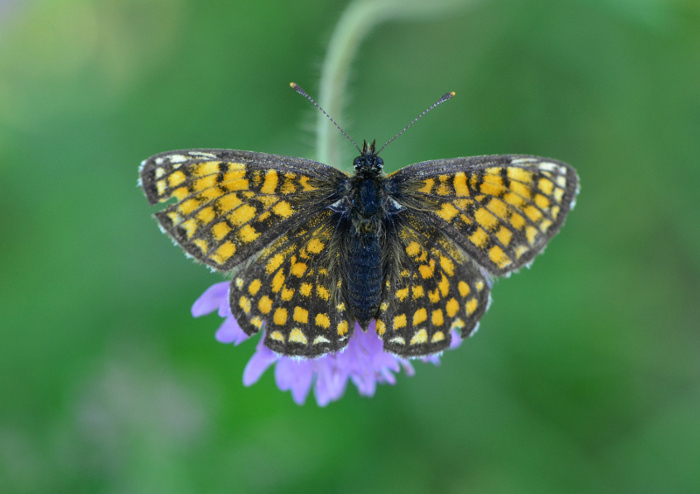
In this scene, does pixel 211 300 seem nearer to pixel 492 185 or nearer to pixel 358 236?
pixel 358 236

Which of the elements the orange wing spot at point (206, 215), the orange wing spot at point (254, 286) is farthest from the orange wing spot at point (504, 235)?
the orange wing spot at point (206, 215)

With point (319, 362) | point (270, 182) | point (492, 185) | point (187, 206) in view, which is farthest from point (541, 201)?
point (187, 206)

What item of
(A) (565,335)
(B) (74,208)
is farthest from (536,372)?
(B) (74,208)

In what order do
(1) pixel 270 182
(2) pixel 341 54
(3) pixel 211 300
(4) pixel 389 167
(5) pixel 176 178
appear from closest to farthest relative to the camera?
(5) pixel 176 178, (1) pixel 270 182, (3) pixel 211 300, (2) pixel 341 54, (4) pixel 389 167

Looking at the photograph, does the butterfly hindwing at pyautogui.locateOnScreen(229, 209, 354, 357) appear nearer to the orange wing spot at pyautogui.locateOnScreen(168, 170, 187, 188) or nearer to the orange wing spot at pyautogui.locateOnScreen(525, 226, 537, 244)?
the orange wing spot at pyautogui.locateOnScreen(168, 170, 187, 188)

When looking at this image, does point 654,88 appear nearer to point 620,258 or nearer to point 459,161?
point 620,258

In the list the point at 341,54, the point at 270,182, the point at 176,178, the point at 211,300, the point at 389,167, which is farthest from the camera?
the point at 389,167

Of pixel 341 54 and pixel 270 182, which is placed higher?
pixel 341 54
